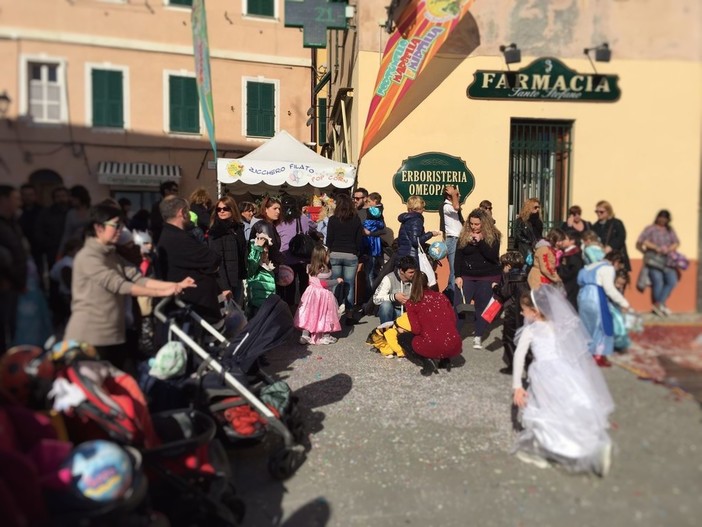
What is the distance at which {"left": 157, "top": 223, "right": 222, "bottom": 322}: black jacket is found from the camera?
3.50 meters

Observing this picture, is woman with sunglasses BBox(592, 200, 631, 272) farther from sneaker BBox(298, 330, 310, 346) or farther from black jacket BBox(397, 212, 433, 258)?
sneaker BBox(298, 330, 310, 346)

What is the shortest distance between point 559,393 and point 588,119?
1.19 metres

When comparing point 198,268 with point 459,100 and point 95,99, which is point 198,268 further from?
point 459,100

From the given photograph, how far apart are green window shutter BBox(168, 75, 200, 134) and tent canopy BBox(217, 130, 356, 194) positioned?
25 centimetres

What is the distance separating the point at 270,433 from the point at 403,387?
3.61 feet

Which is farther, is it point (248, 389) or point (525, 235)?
point (248, 389)

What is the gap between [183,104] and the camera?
2.45 m

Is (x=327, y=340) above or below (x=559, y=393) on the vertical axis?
below

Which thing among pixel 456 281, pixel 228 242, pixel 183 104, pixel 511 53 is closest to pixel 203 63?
pixel 183 104

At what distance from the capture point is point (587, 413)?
2.20m

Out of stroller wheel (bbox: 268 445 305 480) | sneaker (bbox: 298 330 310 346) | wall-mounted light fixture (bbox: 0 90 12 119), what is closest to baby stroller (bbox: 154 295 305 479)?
stroller wheel (bbox: 268 445 305 480)

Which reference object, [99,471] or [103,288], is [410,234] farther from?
[99,471]

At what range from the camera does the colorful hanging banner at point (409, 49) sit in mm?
2164

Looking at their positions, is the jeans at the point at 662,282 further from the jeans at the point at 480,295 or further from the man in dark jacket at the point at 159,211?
the man in dark jacket at the point at 159,211
